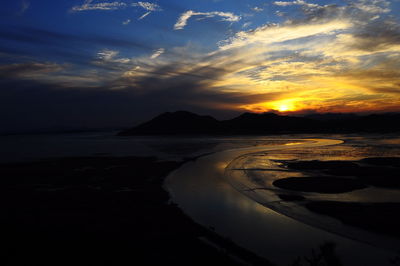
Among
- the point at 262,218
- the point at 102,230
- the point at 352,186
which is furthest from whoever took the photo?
the point at 352,186

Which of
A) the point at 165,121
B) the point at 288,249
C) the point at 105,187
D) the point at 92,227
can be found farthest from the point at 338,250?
the point at 165,121

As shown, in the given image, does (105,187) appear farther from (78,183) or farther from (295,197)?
(295,197)

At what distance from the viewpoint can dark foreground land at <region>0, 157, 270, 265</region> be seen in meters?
10.3

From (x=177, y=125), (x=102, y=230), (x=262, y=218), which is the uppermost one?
(x=177, y=125)

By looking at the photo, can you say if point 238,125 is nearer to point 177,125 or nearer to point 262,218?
point 177,125

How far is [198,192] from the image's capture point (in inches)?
853

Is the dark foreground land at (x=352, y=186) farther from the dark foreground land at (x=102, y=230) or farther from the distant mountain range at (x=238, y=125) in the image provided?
the distant mountain range at (x=238, y=125)

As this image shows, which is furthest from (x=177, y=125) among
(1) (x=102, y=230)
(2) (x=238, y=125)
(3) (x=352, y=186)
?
(1) (x=102, y=230)

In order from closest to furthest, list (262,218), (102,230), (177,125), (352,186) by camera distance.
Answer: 1. (102,230)
2. (262,218)
3. (352,186)
4. (177,125)

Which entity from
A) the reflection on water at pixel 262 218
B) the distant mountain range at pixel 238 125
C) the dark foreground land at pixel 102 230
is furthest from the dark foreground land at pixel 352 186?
the distant mountain range at pixel 238 125

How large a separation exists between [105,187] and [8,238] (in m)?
10.9

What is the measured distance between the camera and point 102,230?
43.0ft

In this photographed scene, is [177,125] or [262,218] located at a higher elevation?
[177,125]

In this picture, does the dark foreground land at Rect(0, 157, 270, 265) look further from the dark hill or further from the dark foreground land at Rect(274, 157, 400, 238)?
the dark hill
